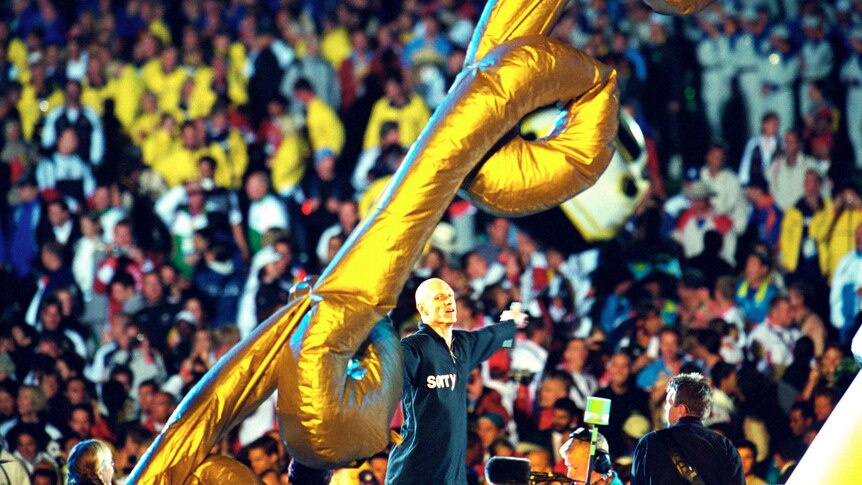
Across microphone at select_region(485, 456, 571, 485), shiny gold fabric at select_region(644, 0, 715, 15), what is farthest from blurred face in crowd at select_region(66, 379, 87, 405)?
shiny gold fabric at select_region(644, 0, 715, 15)

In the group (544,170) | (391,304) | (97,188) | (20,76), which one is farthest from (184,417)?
(20,76)

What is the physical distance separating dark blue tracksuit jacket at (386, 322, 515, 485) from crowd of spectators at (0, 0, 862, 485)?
2.00 metres

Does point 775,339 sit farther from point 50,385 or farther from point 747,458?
point 50,385

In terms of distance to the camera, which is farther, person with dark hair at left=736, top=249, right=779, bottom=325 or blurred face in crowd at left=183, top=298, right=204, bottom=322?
blurred face in crowd at left=183, top=298, right=204, bottom=322

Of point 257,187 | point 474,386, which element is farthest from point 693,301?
point 257,187

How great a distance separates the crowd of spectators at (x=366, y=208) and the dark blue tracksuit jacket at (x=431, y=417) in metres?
2.00

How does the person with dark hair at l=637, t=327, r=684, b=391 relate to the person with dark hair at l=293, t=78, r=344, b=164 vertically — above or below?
Result: below

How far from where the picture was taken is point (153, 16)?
11.8 metres

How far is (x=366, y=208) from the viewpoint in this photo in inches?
388

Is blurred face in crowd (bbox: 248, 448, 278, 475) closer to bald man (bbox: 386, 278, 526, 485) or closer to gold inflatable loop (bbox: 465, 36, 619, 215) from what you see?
bald man (bbox: 386, 278, 526, 485)

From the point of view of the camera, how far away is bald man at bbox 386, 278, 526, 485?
4352mm

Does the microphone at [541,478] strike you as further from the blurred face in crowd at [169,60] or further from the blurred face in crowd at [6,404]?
the blurred face in crowd at [169,60]

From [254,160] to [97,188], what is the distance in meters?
1.41

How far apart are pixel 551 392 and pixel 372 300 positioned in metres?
5.50
